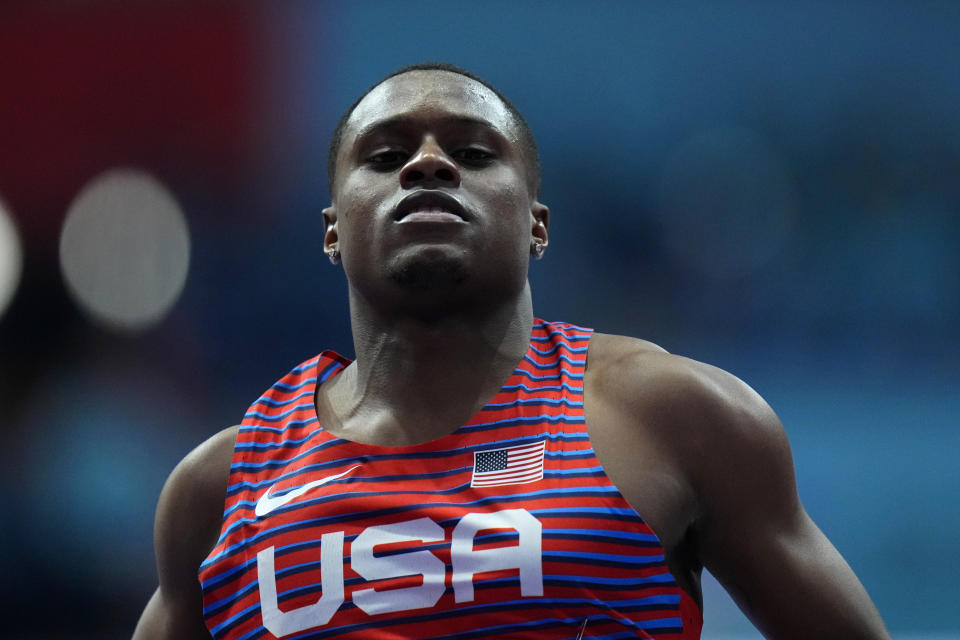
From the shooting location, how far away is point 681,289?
14.3 ft

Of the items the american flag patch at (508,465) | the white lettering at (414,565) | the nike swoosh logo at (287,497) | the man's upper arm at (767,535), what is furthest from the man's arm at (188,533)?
the man's upper arm at (767,535)

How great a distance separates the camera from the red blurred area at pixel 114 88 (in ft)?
15.8

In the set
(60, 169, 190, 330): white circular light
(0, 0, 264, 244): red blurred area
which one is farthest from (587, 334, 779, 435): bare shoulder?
(0, 0, 264, 244): red blurred area

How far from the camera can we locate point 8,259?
186 inches

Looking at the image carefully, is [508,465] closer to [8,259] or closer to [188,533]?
[188,533]

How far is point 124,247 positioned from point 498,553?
3.79 meters

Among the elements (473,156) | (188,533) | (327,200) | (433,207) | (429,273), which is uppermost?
(327,200)

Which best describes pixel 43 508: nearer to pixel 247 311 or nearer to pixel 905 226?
pixel 247 311

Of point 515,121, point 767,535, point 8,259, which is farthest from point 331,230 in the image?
point 8,259

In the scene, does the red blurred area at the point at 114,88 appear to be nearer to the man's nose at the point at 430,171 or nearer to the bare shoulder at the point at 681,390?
the man's nose at the point at 430,171

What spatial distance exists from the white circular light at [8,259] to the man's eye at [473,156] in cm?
344

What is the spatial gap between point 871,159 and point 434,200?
11.0ft

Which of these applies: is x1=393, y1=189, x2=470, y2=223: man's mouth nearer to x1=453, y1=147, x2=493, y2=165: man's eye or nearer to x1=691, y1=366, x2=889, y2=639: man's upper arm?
x1=453, y1=147, x2=493, y2=165: man's eye

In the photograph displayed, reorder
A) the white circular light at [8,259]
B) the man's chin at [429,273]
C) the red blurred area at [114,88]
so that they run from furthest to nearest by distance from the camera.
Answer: the red blurred area at [114,88] → the white circular light at [8,259] → the man's chin at [429,273]
